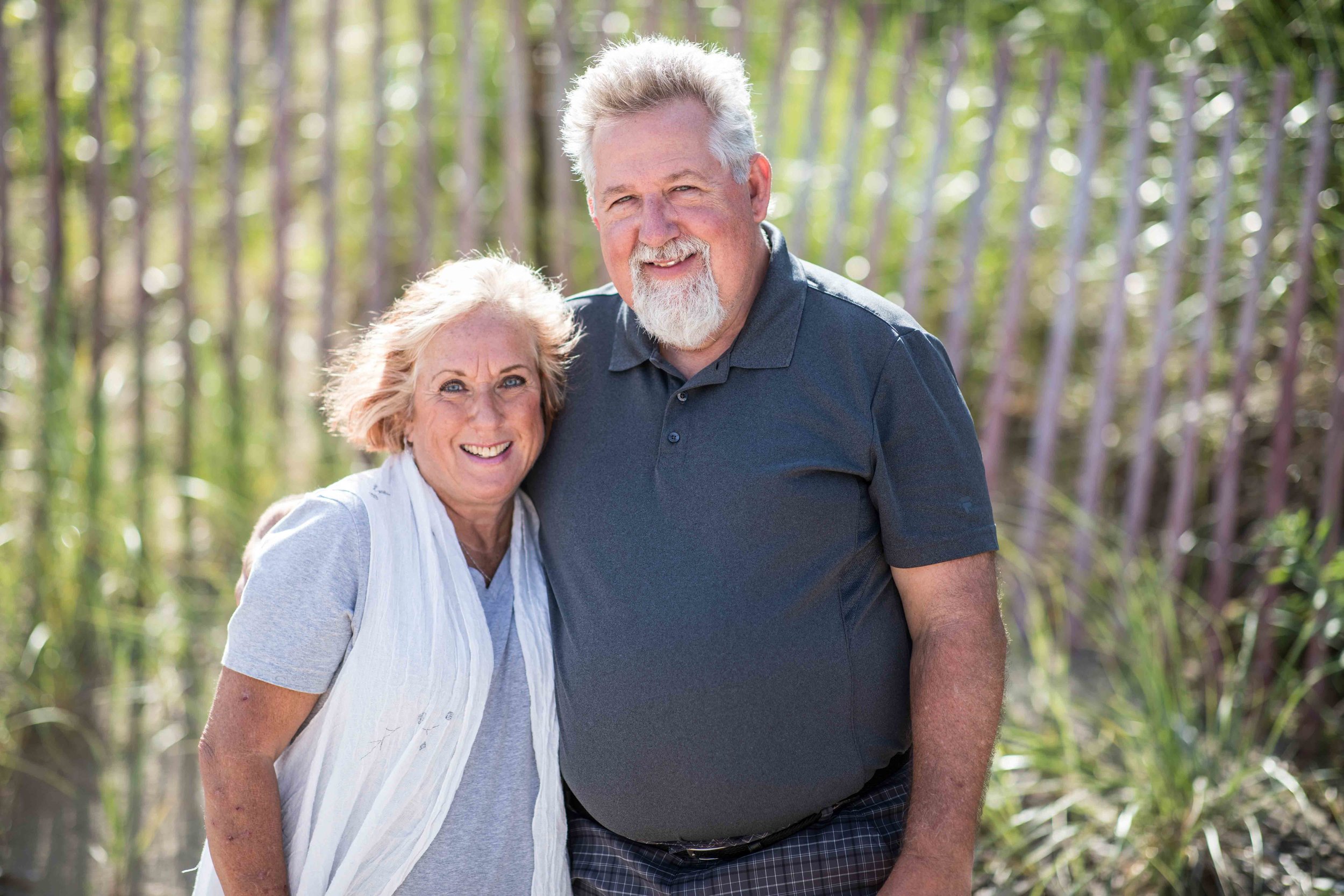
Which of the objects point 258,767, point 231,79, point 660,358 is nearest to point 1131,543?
point 660,358

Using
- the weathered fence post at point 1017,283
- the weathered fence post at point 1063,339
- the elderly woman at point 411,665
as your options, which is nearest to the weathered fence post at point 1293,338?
the weathered fence post at point 1063,339

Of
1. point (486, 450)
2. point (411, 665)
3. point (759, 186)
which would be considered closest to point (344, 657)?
point (411, 665)

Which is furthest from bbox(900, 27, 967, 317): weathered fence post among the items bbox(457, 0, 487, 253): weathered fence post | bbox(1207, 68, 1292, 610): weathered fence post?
bbox(457, 0, 487, 253): weathered fence post

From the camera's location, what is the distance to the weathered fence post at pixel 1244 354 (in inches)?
142

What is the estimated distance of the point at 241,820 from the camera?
6.27 feet

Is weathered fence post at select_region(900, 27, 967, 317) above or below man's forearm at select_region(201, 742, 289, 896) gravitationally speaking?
above

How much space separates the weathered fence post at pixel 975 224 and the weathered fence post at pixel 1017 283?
5.1 inches

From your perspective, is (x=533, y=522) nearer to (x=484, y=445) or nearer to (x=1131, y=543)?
(x=484, y=445)

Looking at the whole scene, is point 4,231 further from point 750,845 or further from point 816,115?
point 750,845

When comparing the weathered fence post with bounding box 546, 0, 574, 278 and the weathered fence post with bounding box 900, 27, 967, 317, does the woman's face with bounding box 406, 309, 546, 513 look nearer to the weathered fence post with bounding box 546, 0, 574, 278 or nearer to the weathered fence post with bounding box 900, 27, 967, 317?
the weathered fence post with bounding box 546, 0, 574, 278

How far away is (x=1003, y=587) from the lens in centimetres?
394

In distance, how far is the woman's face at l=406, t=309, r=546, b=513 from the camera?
2.15m

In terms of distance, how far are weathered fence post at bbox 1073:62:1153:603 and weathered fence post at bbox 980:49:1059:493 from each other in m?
0.29

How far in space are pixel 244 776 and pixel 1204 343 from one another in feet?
10.8
